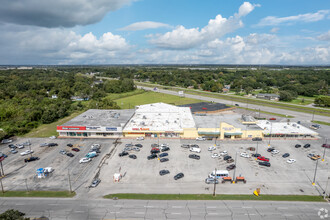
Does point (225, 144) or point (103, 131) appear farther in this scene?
point (103, 131)

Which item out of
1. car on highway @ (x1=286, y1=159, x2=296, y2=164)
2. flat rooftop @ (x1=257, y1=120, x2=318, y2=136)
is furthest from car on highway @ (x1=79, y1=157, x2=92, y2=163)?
flat rooftop @ (x1=257, y1=120, x2=318, y2=136)

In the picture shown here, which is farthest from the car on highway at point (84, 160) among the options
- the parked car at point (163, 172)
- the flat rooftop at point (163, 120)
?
the parked car at point (163, 172)

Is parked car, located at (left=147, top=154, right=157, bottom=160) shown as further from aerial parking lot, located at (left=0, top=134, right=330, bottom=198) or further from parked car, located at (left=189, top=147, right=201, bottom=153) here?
parked car, located at (left=189, top=147, right=201, bottom=153)

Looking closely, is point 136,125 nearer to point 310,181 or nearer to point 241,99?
point 310,181

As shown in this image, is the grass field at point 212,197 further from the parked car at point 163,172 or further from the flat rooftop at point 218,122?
the flat rooftop at point 218,122

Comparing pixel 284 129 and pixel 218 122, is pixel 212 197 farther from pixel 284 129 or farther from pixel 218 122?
pixel 284 129

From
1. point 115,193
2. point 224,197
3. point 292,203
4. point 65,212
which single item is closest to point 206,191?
point 224,197
